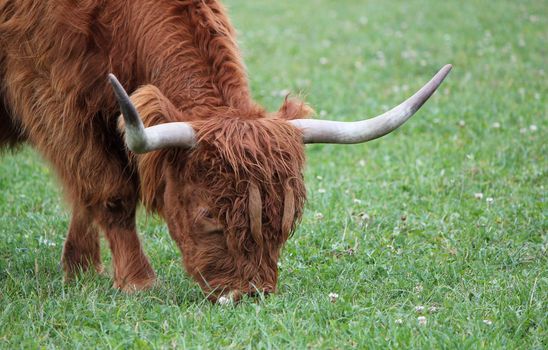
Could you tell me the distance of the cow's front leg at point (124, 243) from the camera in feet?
14.9

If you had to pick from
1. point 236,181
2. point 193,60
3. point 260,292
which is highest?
point 193,60

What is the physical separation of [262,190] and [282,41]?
8.41m

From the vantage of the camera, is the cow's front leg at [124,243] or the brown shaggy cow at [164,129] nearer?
the brown shaggy cow at [164,129]

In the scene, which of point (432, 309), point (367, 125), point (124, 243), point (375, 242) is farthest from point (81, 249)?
point (432, 309)

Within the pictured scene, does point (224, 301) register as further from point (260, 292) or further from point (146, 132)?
point (146, 132)

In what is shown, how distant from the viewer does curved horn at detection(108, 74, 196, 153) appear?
11.1ft

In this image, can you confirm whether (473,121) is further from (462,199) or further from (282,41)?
(282,41)

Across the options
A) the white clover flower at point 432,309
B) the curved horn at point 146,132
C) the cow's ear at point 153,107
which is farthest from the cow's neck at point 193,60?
the white clover flower at point 432,309

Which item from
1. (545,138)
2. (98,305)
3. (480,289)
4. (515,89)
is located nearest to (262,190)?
(98,305)

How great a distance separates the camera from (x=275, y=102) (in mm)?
8625

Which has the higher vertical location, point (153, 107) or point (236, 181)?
point (153, 107)

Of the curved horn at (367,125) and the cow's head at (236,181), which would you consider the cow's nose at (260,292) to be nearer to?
the cow's head at (236,181)

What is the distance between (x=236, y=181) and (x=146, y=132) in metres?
0.49

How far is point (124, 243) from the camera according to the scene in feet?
15.2
